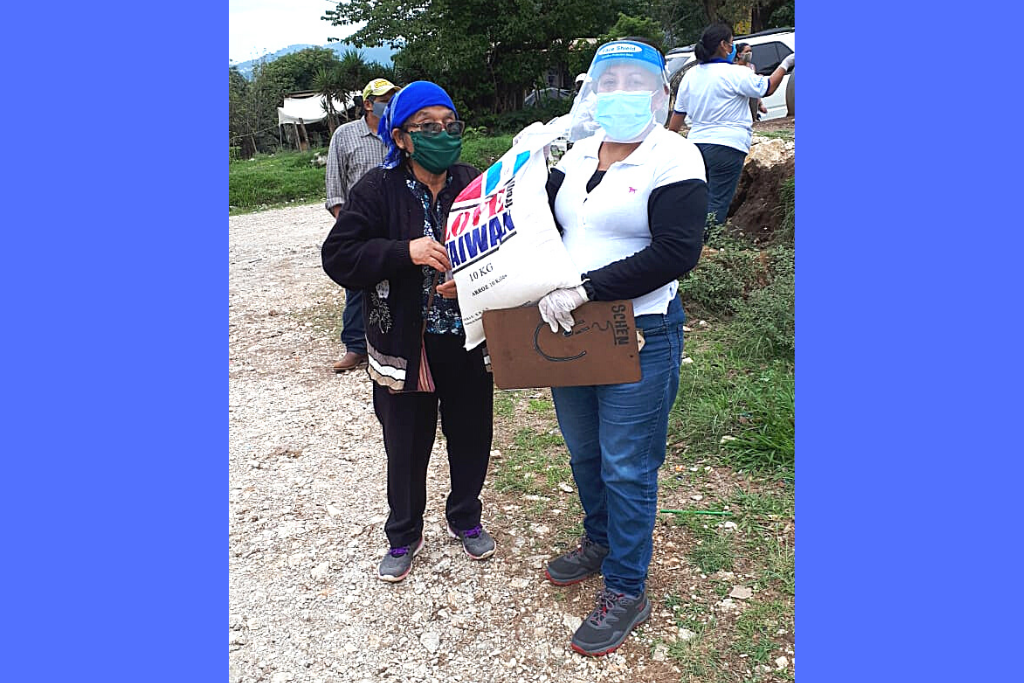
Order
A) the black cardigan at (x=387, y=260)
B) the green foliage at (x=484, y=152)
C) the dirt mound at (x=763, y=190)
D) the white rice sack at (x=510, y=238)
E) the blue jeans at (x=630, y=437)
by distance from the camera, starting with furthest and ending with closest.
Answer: the green foliage at (x=484, y=152) < the dirt mound at (x=763, y=190) < the black cardigan at (x=387, y=260) < the blue jeans at (x=630, y=437) < the white rice sack at (x=510, y=238)

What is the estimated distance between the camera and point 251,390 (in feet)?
18.0

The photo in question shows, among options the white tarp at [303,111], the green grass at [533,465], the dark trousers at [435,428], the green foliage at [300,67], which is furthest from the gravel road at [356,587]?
the green foliage at [300,67]

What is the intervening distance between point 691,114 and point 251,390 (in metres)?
3.69

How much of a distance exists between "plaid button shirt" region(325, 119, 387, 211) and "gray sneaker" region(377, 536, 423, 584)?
2.62m

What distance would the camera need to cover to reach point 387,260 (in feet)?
8.44

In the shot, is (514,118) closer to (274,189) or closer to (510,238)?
(274,189)

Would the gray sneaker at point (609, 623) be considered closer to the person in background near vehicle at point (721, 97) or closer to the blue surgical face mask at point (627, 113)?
the blue surgical face mask at point (627, 113)

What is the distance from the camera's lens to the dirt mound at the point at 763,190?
646 centimetres

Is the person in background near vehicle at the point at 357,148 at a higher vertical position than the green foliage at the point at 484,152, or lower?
higher

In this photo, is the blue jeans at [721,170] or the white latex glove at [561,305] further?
the blue jeans at [721,170]

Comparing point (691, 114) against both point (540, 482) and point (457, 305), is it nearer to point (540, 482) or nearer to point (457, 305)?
point (540, 482)

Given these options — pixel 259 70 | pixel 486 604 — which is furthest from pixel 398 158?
pixel 259 70

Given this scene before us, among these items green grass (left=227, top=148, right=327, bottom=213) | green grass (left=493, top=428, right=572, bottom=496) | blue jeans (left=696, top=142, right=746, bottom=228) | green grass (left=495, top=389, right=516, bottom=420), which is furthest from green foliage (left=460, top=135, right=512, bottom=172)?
green grass (left=493, top=428, right=572, bottom=496)

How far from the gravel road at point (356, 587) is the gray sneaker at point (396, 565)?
1.5 inches
